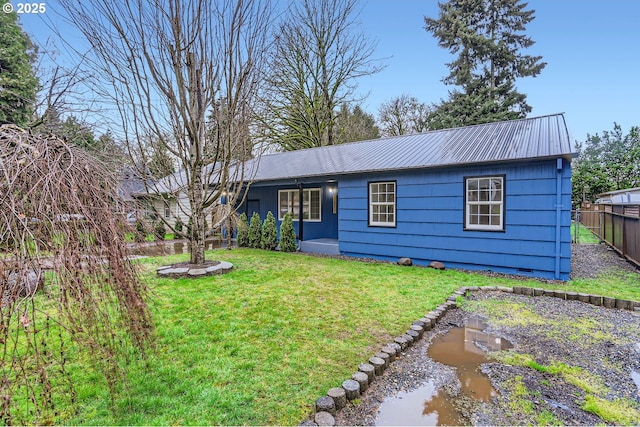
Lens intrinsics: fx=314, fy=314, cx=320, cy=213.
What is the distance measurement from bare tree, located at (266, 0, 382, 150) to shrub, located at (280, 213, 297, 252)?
8077 millimetres

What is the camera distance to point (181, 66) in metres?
6.41

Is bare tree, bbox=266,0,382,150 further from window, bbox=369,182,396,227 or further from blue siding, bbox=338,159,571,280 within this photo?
window, bbox=369,182,396,227

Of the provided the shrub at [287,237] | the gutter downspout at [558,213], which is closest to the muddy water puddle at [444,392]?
the gutter downspout at [558,213]

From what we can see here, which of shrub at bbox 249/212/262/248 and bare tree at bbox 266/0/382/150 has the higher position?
bare tree at bbox 266/0/382/150

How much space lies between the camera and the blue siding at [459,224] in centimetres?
641

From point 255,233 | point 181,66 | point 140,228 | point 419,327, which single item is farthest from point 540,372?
point 255,233

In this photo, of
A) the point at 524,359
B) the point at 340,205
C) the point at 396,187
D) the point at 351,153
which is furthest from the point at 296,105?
the point at 524,359

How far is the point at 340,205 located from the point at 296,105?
32.2 feet

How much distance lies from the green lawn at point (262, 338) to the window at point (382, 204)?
206cm

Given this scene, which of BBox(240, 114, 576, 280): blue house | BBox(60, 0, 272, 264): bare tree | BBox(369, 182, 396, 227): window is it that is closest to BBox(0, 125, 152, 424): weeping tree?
BBox(60, 0, 272, 264): bare tree

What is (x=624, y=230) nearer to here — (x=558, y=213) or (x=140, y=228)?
(x=558, y=213)

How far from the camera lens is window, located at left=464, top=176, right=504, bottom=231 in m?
7.01

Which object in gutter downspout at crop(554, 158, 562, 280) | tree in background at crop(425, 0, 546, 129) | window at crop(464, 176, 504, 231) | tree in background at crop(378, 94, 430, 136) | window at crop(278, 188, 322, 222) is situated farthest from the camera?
tree in background at crop(378, 94, 430, 136)

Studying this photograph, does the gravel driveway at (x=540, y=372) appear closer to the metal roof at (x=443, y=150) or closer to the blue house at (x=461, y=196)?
the blue house at (x=461, y=196)
